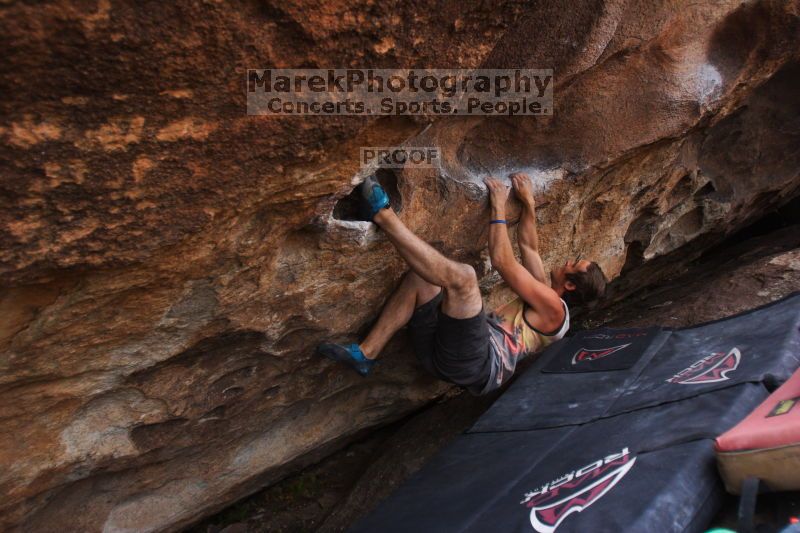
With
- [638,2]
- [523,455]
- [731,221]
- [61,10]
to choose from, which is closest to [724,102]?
[638,2]

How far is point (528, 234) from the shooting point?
10.5 ft

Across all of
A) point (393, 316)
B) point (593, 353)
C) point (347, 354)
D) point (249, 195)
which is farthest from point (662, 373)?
point (249, 195)

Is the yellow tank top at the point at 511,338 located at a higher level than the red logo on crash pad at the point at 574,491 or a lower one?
higher

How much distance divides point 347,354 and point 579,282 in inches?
53.5

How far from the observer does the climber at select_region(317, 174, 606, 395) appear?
101 inches

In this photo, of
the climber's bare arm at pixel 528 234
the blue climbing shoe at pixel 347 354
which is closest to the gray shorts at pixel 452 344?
the blue climbing shoe at pixel 347 354

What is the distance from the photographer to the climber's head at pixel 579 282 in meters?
3.34

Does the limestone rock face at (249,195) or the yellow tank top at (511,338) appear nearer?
the limestone rock face at (249,195)

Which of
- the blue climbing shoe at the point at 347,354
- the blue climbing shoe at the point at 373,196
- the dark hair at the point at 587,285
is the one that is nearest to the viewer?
the blue climbing shoe at the point at 373,196

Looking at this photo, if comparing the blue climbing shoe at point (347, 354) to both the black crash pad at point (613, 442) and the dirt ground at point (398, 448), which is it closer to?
the black crash pad at point (613, 442)

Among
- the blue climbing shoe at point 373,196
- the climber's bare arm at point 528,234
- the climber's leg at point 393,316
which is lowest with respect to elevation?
the climber's leg at point 393,316

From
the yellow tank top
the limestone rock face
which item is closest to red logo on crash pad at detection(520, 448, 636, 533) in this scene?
the yellow tank top

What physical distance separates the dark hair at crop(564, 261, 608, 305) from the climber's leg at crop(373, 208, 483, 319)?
32.9 inches

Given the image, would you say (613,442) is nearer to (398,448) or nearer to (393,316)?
(393,316)
